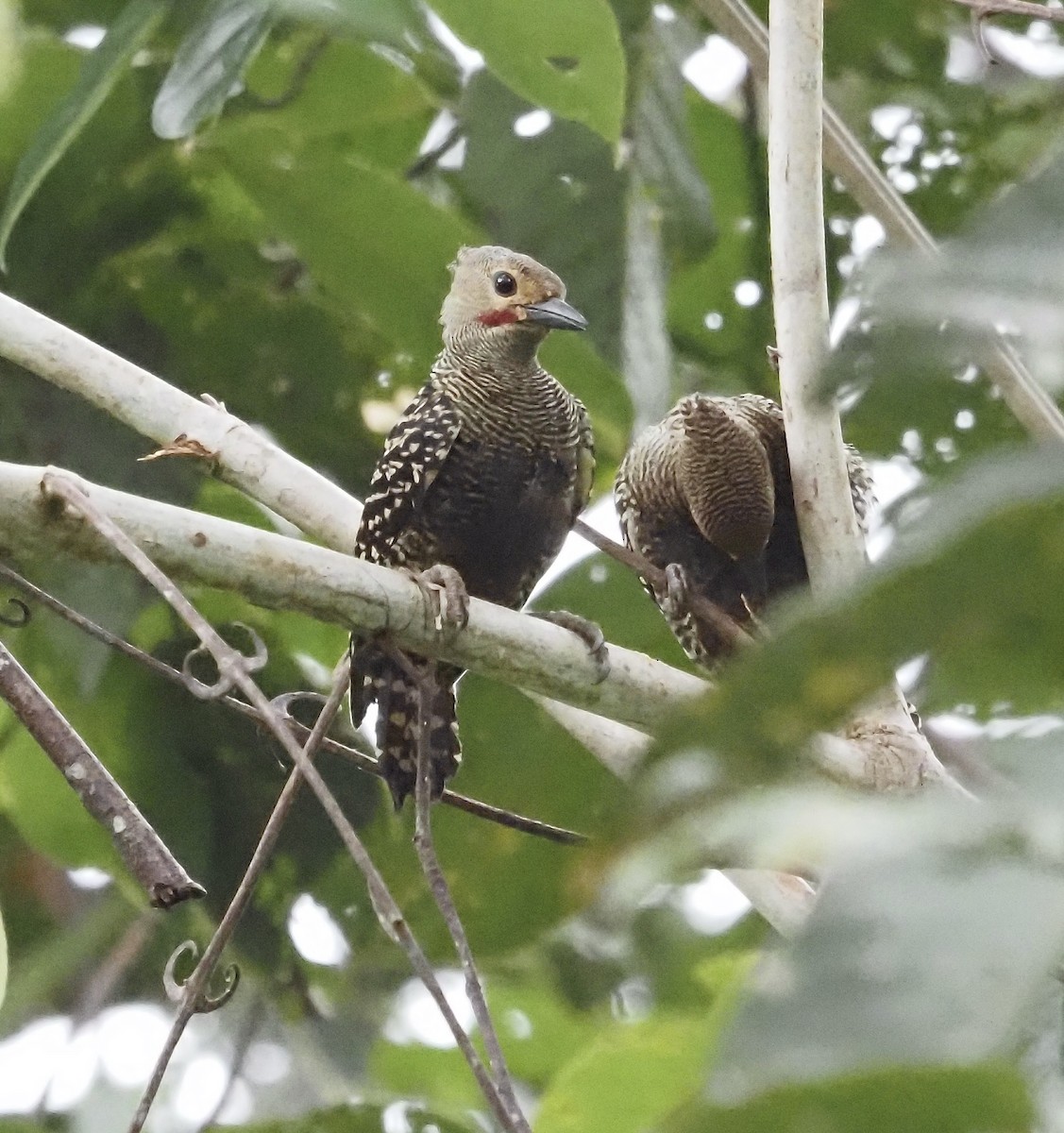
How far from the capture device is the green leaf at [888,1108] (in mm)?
411

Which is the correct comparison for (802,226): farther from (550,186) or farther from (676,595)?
(550,186)

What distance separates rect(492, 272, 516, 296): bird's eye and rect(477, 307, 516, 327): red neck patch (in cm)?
3

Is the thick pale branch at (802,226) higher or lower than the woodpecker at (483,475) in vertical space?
higher

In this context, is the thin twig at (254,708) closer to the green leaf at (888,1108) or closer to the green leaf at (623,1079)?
the green leaf at (623,1079)

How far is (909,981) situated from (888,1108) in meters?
0.03

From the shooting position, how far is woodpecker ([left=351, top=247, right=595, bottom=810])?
8.89 ft

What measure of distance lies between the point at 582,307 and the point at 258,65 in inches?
25.8

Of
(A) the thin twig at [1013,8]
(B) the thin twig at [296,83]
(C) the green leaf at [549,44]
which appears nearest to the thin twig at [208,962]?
(C) the green leaf at [549,44]

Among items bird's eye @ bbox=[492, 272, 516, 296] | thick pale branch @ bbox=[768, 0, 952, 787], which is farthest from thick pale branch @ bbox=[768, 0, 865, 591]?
bird's eye @ bbox=[492, 272, 516, 296]

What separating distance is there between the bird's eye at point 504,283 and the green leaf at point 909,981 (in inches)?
Result: 102

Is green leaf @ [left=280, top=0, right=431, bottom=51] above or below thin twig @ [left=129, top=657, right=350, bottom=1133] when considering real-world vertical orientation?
above

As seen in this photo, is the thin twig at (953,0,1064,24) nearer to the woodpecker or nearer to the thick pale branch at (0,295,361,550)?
the woodpecker

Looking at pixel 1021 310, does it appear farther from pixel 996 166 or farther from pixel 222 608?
pixel 996 166

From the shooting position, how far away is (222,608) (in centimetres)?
261
